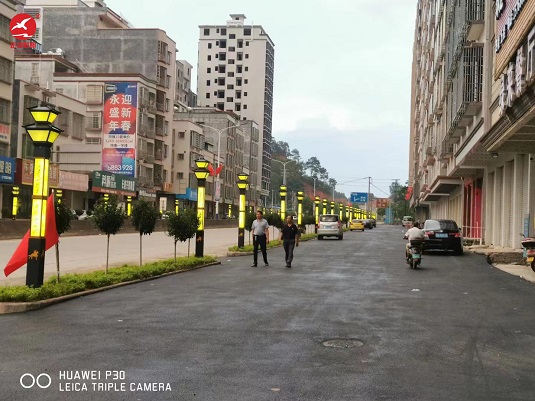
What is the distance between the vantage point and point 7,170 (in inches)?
1713

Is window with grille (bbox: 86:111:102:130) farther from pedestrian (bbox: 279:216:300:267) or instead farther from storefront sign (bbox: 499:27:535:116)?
storefront sign (bbox: 499:27:535:116)

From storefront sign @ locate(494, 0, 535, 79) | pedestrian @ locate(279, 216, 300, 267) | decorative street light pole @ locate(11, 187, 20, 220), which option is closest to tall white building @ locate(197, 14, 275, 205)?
decorative street light pole @ locate(11, 187, 20, 220)

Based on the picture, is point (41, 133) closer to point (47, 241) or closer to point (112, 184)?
point (47, 241)

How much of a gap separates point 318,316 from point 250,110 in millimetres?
120740

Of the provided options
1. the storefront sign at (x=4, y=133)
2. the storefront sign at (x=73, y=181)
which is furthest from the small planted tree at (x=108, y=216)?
the storefront sign at (x=73, y=181)

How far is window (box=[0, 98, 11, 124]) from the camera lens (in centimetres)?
4512

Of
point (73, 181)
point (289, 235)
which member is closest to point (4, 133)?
point (73, 181)

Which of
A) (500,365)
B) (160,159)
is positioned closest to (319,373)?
(500,365)

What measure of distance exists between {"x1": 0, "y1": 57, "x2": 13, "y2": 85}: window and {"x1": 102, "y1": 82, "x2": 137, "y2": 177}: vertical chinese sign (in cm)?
1501

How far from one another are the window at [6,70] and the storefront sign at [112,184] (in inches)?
449

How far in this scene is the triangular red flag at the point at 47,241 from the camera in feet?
40.2

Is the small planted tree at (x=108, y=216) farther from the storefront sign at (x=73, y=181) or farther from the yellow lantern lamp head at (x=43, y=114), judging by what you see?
the storefront sign at (x=73, y=181)

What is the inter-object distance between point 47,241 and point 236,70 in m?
120

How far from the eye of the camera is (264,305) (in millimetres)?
11320
